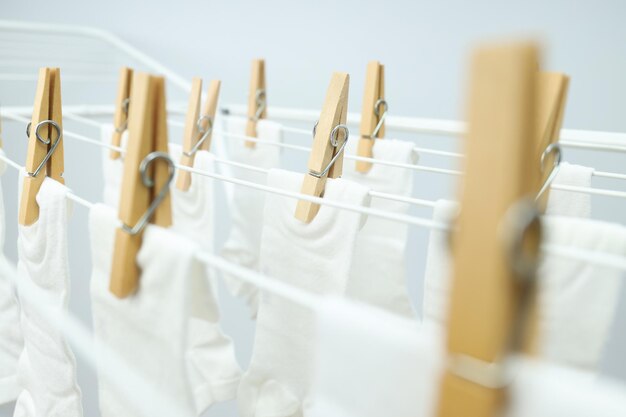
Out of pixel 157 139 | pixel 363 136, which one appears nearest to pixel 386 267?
pixel 363 136

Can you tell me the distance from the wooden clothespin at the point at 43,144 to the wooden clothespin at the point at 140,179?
204 millimetres

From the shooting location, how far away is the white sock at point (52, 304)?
591 millimetres

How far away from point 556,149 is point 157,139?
37cm

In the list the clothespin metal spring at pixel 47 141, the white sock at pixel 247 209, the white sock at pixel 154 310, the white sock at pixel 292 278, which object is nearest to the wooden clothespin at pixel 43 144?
the clothespin metal spring at pixel 47 141

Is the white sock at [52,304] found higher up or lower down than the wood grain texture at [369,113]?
lower down

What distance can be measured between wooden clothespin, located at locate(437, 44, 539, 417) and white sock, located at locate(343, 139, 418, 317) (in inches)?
19.1

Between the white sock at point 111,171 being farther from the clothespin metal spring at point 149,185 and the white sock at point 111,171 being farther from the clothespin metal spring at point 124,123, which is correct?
the clothespin metal spring at point 149,185

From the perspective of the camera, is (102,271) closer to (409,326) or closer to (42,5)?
(409,326)

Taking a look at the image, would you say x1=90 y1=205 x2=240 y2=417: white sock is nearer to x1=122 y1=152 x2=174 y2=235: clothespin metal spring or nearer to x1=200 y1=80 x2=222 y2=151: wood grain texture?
x1=122 y1=152 x2=174 y2=235: clothespin metal spring

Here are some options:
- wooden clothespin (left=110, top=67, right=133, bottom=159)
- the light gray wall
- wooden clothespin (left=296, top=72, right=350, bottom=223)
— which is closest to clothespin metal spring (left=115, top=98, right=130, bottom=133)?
wooden clothespin (left=110, top=67, right=133, bottom=159)

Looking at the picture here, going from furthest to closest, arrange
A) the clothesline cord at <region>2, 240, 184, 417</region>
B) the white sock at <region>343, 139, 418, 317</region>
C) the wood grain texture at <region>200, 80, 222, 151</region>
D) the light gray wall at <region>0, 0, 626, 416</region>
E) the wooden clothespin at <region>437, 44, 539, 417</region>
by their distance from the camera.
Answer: the light gray wall at <region>0, 0, 626, 416</region>
the wood grain texture at <region>200, 80, 222, 151</region>
the white sock at <region>343, 139, 418, 317</region>
the clothesline cord at <region>2, 240, 184, 417</region>
the wooden clothespin at <region>437, 44, 539, 417</region>

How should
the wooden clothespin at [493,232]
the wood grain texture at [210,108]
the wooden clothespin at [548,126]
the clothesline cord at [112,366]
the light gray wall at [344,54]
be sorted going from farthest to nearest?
the light gray wall at [344,54], the wood grain texture at [210,108], the wooden clothespin at [548,126], the clothesline cord at [112,366], the wooden clothespin at [493,232]

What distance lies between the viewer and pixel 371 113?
2.60 ft

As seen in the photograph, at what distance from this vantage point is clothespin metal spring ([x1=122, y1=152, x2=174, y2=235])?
1.53 ft
